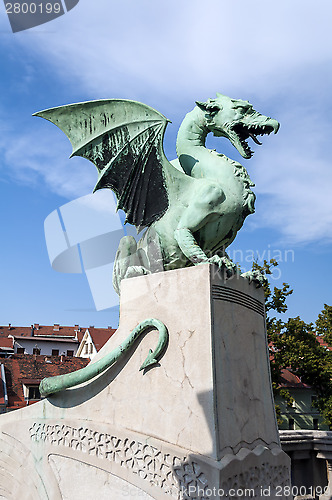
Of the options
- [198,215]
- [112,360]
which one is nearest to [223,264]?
[198,215]

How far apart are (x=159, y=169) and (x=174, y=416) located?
2.65 meters

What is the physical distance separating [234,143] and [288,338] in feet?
47.2

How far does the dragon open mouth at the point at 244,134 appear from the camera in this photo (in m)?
5.02

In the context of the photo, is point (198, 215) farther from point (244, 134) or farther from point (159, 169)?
point (244, 134)

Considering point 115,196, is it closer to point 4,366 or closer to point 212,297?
point 212,297

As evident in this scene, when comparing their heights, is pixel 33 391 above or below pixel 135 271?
above

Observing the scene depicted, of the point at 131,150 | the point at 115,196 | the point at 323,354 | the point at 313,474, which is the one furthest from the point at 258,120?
the point at 323,354

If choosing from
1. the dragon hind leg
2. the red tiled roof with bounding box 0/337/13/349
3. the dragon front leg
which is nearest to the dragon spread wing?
the dragon hind leg

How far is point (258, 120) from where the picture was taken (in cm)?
499

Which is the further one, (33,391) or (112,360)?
(33,391)

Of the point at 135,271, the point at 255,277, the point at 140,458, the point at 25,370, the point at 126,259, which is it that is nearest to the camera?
the point at 140,458

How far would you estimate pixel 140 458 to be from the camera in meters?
3.70

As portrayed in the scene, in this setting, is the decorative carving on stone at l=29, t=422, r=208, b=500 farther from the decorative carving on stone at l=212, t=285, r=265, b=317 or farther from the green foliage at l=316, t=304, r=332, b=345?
the green foliage at l=316, t=304, r=332, b=345

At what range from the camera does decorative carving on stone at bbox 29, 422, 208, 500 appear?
11.2 ft
